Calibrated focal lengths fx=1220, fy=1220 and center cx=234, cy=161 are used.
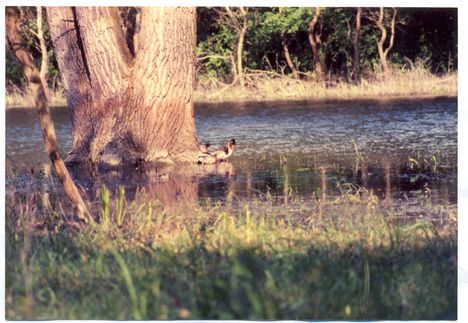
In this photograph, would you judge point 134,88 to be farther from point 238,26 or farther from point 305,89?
point 305,89

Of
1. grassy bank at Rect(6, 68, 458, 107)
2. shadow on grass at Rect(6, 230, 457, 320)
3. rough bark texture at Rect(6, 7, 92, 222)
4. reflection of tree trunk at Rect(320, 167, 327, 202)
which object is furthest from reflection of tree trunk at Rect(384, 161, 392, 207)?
rough bark texture at Rect(6, 7, 92, 222)

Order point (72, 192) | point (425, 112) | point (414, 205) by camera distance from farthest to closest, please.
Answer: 1. point (425, 112)
2. point (414, 205)
3. point (72, 192)

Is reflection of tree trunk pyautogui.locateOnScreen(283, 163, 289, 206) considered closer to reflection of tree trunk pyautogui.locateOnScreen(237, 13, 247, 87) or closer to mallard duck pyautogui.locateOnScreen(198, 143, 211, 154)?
mallard duck pyautogui.locateOnScreen(198, 143, 211, 154)

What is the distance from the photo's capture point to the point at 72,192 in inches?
326

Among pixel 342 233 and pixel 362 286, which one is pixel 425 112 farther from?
pixel 362 286

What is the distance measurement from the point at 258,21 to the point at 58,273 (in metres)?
6.06

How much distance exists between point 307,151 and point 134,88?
1813 mm

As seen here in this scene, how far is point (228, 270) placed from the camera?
22.3 feet

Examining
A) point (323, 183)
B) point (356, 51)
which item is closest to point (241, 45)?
point (356, 51)

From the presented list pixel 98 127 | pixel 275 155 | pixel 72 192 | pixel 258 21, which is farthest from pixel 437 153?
pixel 72 192

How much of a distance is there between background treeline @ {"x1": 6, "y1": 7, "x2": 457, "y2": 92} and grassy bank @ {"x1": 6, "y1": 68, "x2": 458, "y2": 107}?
0.10m

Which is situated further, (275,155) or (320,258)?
(275,155)

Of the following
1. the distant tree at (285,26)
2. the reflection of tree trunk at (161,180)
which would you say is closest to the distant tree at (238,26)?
the distant tree at (285,26)

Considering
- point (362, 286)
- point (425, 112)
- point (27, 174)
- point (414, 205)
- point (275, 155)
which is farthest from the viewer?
point (425, 112)
